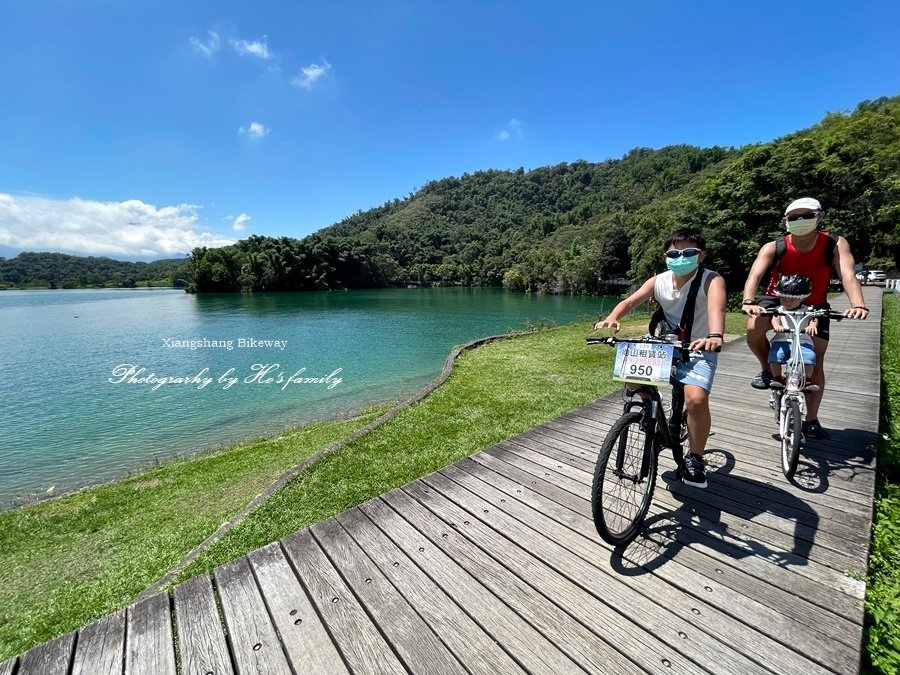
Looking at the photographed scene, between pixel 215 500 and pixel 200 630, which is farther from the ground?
pixel 200 630

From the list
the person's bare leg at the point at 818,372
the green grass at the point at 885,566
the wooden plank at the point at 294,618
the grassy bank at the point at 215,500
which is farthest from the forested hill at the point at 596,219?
the wooden plank at the point at 294,618

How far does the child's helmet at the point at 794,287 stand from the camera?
3576 millimetres

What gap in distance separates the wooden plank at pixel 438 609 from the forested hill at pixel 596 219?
2893cm

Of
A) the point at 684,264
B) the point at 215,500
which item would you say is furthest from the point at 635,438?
the point at 215,500

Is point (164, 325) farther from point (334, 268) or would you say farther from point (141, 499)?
point (334, 268)

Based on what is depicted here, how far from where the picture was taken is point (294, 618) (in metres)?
2.15

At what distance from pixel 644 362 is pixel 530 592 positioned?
5.14ft

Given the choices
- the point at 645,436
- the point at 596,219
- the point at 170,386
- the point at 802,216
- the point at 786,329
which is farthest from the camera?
the point at 596,219

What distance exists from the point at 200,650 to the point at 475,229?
480 feet

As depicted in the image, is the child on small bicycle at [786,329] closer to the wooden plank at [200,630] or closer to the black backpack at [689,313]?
the black backpack at [689,313]

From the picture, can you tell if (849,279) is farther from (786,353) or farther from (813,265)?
(786,353)

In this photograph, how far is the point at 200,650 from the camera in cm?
198

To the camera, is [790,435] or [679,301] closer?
[679,301]

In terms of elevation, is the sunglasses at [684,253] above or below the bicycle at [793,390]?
above
